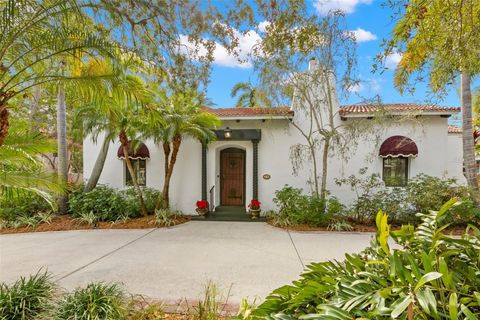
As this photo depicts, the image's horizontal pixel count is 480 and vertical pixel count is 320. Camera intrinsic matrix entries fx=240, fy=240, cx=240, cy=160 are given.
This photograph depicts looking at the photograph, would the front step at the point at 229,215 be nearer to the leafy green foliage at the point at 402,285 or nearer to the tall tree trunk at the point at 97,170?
the tall tree trunk at the point at 97,170

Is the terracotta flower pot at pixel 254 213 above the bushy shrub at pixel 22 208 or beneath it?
beneath

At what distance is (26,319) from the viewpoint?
283 centimetres

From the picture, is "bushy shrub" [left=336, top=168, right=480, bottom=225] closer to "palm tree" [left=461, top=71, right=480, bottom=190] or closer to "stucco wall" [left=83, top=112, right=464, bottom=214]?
"palm tree" [left=461, top=71, right=480, bottom=190]

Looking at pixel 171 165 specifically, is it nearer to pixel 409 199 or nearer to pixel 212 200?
pixel 212 200

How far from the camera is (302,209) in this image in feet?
27.2

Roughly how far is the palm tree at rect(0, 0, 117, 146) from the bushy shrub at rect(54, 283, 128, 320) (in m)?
2.27

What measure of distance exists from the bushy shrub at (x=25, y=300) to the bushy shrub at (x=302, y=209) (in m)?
6.77

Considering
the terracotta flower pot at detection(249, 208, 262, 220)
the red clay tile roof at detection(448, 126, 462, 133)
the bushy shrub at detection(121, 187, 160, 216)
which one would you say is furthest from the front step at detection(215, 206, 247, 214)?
the red clay tile roof at detection(448, 126, 462, 133)

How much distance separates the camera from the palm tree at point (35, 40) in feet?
9.96

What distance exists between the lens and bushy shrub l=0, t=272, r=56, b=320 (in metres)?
2.83

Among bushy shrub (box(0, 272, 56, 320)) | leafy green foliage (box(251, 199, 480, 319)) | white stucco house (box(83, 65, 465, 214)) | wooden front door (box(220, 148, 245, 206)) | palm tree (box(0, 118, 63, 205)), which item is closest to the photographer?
leafy green foliage (box(251, 199, 480, 319))

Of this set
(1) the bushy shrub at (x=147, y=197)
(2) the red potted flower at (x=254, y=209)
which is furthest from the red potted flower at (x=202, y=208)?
(2) the red potted flower at (x=254, y=209)

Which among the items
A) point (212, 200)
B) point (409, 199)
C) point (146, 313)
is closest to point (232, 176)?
point (212, 200)

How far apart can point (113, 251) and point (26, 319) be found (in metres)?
3.04
